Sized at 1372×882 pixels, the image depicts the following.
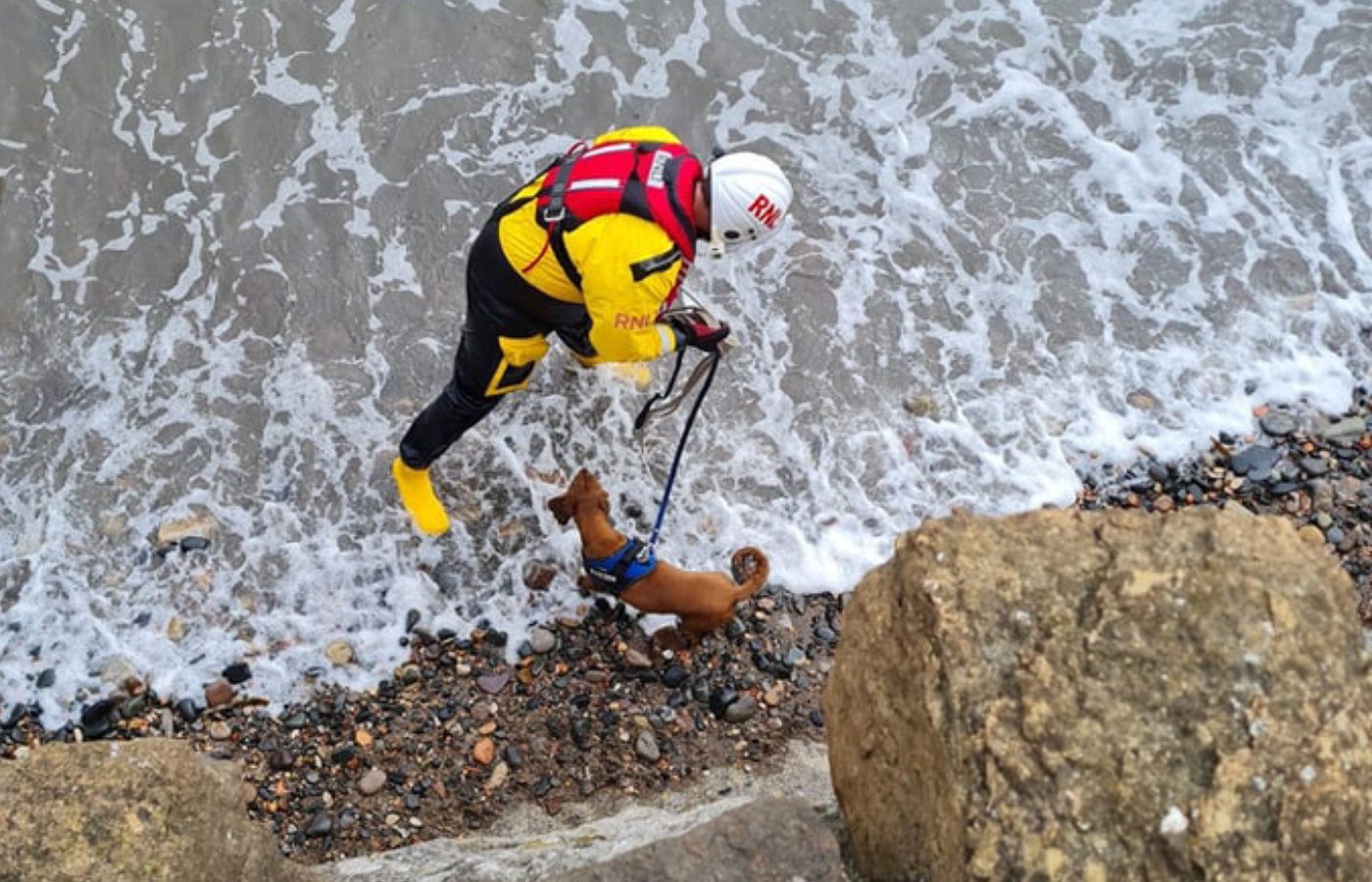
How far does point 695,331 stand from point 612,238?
942 millimetres

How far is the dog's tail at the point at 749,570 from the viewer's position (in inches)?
233

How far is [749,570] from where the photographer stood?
6.33 meters

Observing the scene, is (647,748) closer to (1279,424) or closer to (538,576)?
(538,576)

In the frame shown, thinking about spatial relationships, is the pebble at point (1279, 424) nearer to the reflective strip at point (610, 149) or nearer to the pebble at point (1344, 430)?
the pebble at point (1344, 430)

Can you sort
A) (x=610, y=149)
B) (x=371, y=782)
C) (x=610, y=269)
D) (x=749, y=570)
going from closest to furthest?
(x=610, y=269) < (x=610, y=149) < (x=371, y=782) < (x=749, y=570)

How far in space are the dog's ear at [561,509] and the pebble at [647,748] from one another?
4.01ft

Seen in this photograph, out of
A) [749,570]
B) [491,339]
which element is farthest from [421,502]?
[749,570]

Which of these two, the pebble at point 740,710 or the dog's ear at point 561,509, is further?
the dog's ear at point 561,509

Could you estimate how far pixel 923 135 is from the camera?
826 cm

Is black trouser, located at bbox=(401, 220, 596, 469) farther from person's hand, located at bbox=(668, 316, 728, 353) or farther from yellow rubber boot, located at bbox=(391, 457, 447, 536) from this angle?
person's hand, located at bbox=(668, 316, 728, 353)

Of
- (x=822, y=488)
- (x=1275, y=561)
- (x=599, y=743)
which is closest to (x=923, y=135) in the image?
(x=822, y=488)

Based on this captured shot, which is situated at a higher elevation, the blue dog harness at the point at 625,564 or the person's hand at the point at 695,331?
the person's hand at the point at 695,331

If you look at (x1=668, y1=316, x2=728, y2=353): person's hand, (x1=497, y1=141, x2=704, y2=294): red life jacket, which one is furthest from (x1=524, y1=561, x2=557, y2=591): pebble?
(x1=497, y1=141, x2=704, y2=294): red life jacket

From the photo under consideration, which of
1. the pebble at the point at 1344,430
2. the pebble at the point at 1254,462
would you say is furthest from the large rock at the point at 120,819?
the pebble at the point at 1344,430
